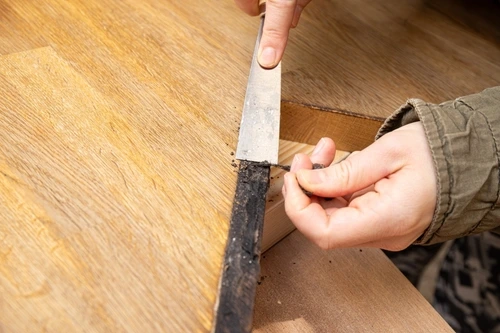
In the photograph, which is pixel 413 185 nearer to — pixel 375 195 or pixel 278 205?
pixel 375 195

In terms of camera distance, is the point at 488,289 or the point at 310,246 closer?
the point at 310,246

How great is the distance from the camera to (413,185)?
0.63 meters

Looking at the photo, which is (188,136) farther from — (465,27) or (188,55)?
(465,27)

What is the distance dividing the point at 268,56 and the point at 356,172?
0.30 meters

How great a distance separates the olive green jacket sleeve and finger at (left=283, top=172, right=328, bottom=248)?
0.18 meters

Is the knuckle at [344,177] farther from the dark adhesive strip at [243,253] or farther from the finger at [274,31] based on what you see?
the finger at [274,31]

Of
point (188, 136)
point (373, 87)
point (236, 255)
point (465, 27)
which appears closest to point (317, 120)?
point (373, 87)

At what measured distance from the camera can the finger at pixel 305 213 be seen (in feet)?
2.08

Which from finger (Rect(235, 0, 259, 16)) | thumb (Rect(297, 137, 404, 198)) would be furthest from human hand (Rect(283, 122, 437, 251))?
finger (Rect(235, 0, 259, 16))

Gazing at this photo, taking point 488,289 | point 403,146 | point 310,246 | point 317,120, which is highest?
point 403,146

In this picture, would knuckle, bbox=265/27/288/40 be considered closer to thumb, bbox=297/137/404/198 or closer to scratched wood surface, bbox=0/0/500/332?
scratched wood surface, bbox=0/0/500/332

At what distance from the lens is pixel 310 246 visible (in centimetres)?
86

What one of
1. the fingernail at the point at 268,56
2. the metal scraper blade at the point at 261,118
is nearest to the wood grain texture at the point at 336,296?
the metal scraper blade at the point at 261,118

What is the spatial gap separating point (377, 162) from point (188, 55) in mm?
486
